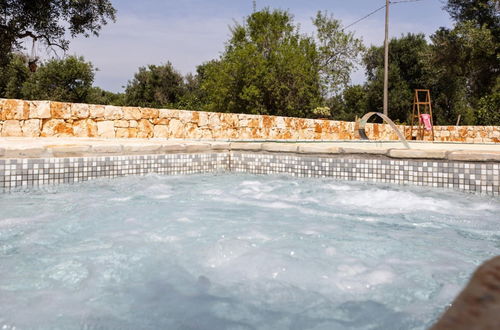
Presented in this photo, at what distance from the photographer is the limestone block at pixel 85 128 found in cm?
849

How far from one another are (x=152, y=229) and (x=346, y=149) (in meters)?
3.19

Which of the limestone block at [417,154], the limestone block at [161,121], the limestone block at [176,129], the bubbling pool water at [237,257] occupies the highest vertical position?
the limestone block at [161,121]

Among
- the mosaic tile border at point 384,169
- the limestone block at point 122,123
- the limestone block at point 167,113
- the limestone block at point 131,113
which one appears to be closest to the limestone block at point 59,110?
the limestone block at point 122,123

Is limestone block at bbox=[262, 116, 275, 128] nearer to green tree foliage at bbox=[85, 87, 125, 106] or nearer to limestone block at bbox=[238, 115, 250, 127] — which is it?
limestone block at bbox=[238, 115, 250, 127]

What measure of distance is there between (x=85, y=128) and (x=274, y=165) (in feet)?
15.8

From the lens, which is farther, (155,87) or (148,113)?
(155,87)

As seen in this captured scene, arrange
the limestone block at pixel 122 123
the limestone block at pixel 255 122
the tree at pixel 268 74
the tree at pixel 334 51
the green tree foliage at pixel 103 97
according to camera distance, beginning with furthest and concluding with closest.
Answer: the green tree foliage at pixel 103 97
the tree at pixel 334 51
the tree at pixel 268 74
the limestone block at pixel 255 122
the limestone block at pixel 122 123

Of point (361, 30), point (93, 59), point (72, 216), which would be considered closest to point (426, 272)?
point (72, 216)

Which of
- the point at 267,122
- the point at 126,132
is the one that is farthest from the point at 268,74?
the point at 126,132

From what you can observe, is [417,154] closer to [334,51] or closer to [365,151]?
[365,151]

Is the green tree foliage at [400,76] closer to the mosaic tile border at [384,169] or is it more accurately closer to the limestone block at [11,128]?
the mosaic tile border at [384,169]

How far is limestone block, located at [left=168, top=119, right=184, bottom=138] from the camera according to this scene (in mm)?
10091

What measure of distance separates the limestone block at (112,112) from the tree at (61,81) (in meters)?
18.0

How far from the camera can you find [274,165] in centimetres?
618
